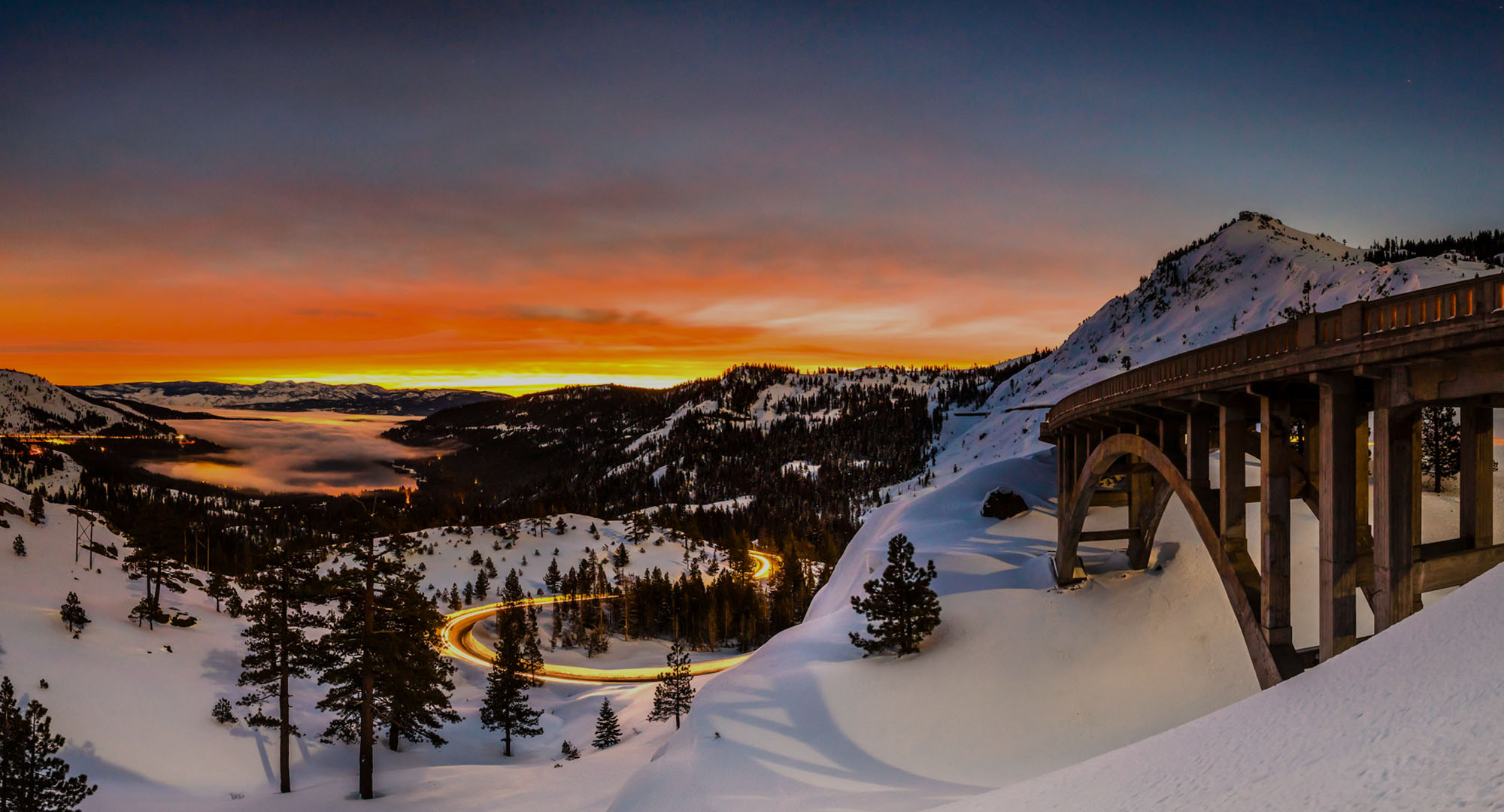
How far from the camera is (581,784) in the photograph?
29141 mm

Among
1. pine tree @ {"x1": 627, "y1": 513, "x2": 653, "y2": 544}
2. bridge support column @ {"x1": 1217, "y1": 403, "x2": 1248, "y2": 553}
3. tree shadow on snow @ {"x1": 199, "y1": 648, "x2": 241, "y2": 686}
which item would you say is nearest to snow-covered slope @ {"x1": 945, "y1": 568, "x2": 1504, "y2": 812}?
bridge support column @ {"x1": 1217, "y1": 403, "x2": 1248, "y2": 553}

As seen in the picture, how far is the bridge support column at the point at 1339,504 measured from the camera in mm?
12156

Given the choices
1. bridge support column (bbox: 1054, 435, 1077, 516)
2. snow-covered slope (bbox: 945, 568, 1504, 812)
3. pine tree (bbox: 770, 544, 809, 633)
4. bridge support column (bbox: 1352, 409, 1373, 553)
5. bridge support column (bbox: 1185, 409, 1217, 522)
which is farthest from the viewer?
pine tree (bbox: 770, 544, 809, 633)

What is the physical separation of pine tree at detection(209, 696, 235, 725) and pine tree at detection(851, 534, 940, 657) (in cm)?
3651

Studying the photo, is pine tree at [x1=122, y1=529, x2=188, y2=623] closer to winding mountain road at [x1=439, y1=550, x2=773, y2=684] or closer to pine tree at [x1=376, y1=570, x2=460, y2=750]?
winding mountain road at [x1=439, y1=550, x2=773, y2=684]

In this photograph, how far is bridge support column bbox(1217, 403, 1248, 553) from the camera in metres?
16.0

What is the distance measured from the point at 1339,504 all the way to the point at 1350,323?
10.8ft

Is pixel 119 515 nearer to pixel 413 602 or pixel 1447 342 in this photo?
pixel 413 602

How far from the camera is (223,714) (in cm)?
3828

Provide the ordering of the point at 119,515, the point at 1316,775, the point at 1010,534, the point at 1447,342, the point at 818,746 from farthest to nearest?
the point at 119,515 < the point at 1010,534 < the point at 818,746 < the point at 1447,342 < the point at 1316,775

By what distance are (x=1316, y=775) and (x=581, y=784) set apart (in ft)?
95.0

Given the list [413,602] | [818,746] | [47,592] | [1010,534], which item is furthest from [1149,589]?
[47,592]

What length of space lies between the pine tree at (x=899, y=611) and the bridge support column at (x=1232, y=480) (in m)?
12.0

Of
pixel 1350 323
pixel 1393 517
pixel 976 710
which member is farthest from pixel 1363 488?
pixel 976 710
